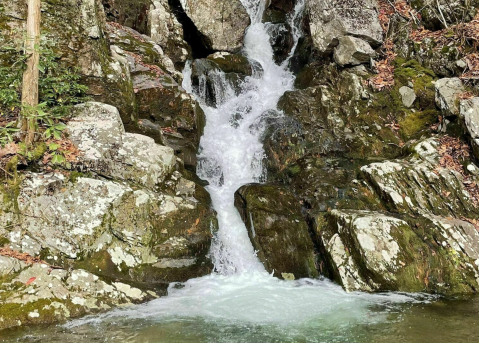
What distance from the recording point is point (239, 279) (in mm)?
6914

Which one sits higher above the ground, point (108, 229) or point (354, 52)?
point (354, 52)

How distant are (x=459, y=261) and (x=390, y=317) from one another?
2.34 metres

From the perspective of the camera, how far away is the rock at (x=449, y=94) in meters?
8.96

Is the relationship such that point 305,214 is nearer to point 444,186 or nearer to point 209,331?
point 444,186

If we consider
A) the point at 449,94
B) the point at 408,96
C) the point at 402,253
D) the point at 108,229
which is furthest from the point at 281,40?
the point at 108,229

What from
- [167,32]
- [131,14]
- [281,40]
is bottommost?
[281,40]

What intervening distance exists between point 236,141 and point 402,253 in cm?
620

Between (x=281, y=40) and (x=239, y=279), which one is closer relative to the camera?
(x=239, y=279)

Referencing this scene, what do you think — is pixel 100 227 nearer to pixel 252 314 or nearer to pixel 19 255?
pixel 19 255

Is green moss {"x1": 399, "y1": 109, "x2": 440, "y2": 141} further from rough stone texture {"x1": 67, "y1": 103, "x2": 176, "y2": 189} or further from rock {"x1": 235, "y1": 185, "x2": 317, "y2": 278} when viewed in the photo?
rough stone texture {"x1": 67, "y1": 103, "x2": 176, "y2": 189}

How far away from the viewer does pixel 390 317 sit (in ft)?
16.4

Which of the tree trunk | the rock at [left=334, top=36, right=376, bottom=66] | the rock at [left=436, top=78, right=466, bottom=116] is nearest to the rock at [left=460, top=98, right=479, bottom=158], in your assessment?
the rock at [left=436, top=78, right=466, bottom=116]

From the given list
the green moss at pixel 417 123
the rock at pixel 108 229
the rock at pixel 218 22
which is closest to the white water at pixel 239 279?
the rock at pixel 108 229

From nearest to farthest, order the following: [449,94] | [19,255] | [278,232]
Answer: [19,255], [278,232], [449,94]
